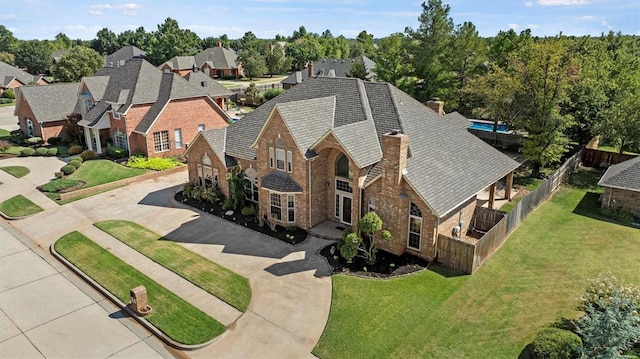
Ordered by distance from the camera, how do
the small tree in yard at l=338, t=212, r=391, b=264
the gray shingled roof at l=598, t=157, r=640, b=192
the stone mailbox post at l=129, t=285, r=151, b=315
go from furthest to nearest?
the gray shingled roof at l=598, t=157, r=640, b=192 < the small tree in yard at l=338, t=212, r=391, b=264 < the stone mailbox post at l=129, t=285, r=151, b=315

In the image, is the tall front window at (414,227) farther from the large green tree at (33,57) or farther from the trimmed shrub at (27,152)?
the large green tree at (33,57)

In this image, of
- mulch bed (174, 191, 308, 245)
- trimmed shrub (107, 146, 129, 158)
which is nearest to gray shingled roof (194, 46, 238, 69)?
trimmed shrub (107, 146, 129, 158)

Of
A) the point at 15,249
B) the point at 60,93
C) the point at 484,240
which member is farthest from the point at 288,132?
the point at 60,93

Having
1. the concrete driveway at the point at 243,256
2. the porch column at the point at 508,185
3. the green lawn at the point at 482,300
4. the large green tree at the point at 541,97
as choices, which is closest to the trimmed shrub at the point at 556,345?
the green lawn at the point at 482,300

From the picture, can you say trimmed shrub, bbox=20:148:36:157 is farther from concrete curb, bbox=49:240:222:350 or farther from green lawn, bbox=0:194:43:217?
concrete curb, bbox=49:240:222:350

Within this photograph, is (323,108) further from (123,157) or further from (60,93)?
(60,93)
